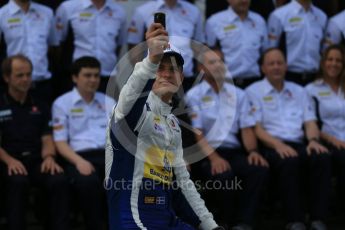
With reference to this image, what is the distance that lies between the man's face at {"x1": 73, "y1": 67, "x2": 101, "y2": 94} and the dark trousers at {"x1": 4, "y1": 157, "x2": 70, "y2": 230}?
3.21 feet

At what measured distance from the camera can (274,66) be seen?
7.96 meters

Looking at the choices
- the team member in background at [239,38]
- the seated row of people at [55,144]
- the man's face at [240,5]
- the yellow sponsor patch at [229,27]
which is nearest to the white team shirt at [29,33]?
the seated row of people at [55,144]

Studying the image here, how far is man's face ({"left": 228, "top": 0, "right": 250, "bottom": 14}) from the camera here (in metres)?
8.36

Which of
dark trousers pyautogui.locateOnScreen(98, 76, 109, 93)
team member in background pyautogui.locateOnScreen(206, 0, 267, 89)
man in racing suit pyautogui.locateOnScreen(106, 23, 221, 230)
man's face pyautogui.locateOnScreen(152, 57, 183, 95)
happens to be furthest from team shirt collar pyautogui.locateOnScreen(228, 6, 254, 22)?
man's face pyautogui.locateOnScreen(152, 57, 183, 95)

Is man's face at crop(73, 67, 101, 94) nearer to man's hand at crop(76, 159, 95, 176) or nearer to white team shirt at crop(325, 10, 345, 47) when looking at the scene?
man's hand at crop(76, 159, 95, 176)

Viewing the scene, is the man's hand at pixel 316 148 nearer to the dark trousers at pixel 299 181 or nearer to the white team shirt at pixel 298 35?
the dark trousers at pixel 299 181

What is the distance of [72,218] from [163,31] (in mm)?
4389

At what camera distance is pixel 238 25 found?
8367 millimetres

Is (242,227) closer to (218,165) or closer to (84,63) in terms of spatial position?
(218,165)

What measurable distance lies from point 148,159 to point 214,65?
3551 mm

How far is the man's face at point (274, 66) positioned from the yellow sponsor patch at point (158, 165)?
3.67 m

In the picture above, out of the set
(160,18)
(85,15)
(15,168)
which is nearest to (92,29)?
(85,15)

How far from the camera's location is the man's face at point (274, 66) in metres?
7.90

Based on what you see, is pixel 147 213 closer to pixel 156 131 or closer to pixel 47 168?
pixel 156 131
